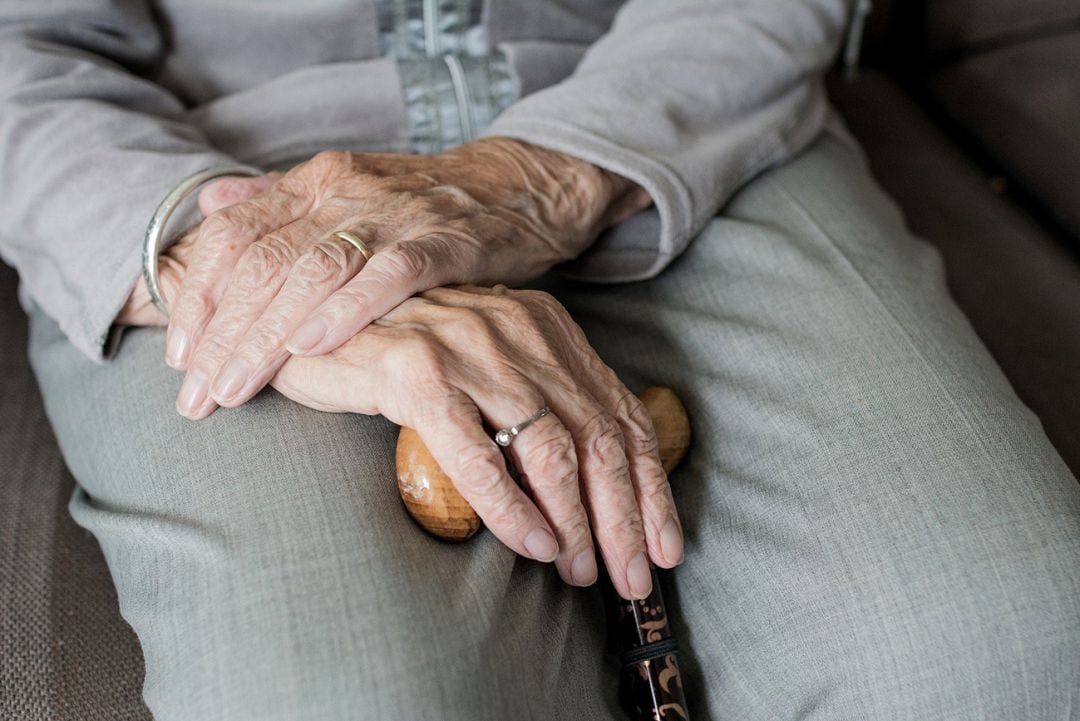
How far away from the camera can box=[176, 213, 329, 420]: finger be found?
2.09 feet

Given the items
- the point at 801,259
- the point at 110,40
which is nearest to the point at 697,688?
the point at 801,259

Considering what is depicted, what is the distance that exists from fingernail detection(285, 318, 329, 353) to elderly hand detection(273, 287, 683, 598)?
17 mm

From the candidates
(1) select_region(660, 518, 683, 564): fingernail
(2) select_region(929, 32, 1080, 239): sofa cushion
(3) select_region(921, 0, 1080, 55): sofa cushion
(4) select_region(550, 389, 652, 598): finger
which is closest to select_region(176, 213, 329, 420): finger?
(4) select_region(550, 389, 652, 598): finger

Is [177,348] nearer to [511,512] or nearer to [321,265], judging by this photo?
[321,265]

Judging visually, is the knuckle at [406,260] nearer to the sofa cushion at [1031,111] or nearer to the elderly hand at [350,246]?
the elderly hand at [350,246]

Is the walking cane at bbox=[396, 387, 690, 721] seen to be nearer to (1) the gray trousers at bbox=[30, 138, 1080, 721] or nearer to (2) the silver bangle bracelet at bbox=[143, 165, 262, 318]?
(1) the gray trousers at bbox=[30, 138, 1080, 721]

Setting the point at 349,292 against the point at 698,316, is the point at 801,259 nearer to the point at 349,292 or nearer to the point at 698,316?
the point at 698,316

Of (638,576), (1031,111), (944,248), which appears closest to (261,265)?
(638,576)

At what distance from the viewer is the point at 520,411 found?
60 cm

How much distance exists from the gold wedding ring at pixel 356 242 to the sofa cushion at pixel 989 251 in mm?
656

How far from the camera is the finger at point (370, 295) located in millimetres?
620

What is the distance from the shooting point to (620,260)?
0.85 meters

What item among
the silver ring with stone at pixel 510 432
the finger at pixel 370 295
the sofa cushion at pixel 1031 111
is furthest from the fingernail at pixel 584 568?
the sofa cushion at pixel 1031 111

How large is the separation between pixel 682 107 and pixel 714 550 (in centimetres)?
45
